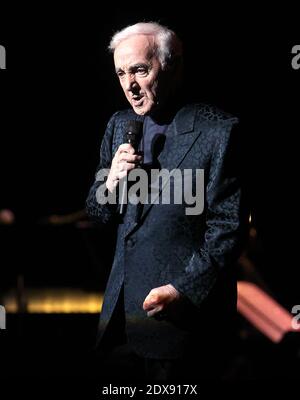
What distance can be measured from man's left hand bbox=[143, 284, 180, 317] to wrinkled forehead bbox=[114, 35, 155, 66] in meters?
0.64

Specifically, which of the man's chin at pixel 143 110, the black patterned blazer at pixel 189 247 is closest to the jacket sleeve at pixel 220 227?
the black patterned blazer at pixel 189 247

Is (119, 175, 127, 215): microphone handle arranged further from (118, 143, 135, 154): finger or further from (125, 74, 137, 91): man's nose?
(125, 74, 137, 91): man's nose

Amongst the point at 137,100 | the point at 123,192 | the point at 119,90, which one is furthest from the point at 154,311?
the point at 119,90

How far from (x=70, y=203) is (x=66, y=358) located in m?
3.01

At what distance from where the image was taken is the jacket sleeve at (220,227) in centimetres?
181

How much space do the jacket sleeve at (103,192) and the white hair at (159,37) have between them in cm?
28

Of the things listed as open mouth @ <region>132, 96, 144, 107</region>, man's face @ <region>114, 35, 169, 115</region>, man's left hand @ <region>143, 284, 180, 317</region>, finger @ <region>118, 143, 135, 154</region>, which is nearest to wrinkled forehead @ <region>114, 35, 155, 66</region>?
man's face @ <region>114, 35, 169, 115</region>

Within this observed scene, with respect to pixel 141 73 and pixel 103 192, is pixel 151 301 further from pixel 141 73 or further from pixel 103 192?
pixel 141 73

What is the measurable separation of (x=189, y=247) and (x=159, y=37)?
593 mm

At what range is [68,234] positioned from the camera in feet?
22.6

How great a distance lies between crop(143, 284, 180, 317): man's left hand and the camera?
1.79m

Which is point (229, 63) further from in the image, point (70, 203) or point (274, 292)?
point (70, 203)

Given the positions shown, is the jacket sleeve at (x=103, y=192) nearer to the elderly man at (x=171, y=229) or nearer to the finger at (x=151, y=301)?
the elderly man at (x=171, y=229)
